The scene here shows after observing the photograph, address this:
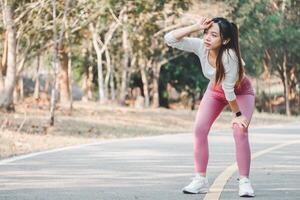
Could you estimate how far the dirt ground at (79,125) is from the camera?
16812mm

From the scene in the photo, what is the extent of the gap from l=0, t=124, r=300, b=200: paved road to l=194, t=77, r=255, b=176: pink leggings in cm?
33

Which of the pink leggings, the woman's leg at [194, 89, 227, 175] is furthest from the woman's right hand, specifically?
the woman's leg at [194, 89, 227, 175]

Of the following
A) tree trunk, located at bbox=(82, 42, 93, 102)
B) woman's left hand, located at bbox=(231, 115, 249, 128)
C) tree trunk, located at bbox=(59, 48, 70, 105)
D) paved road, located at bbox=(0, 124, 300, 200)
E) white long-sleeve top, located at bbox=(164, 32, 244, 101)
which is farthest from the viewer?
tree trunk, located at bbox=(82, 42, 93, 102)

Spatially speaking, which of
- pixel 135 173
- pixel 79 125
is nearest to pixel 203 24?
pixel 135 173

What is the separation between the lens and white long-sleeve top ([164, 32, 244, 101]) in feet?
24.1

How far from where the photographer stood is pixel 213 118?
7.76 m

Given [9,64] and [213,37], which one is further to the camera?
[9,64]

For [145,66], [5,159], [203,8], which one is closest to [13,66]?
[5,159]

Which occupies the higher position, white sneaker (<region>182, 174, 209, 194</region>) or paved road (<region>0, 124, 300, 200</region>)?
white sneaker (<region>182, 174, 209, 194</region>)

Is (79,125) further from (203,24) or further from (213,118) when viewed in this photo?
(203,24)

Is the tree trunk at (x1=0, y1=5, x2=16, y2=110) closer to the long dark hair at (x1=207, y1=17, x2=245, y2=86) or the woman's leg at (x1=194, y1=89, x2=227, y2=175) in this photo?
the woman's leg at (x1=194, y1=89, x2=227, y2=175)

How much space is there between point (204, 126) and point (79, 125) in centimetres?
1493

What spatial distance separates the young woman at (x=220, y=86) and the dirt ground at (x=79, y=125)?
5958 millimetres

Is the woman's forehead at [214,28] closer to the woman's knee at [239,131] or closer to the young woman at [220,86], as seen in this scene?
the young woman at [220,86]
